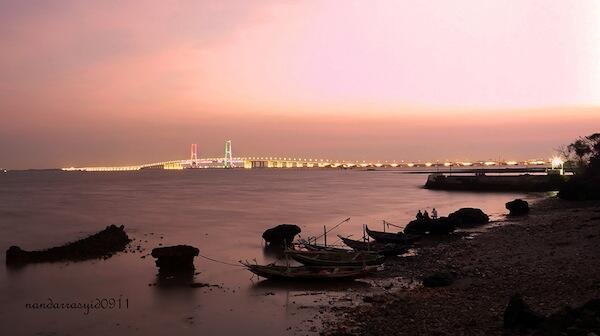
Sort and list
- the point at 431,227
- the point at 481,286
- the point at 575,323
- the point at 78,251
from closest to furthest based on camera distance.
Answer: the point at 575,323
the point at 481,286
the point at 78,251
the point at 431,227

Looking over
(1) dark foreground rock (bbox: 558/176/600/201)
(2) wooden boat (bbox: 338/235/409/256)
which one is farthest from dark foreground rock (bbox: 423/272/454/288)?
(1) dark foreground rock (bbox: 558/176/600/201)

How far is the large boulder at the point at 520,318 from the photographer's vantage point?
10773 millimetres

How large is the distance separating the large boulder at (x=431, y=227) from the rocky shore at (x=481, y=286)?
15.4 ft

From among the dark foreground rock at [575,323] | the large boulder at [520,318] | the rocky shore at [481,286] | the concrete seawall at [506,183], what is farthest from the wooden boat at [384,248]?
the concrete seawall at [506,183]

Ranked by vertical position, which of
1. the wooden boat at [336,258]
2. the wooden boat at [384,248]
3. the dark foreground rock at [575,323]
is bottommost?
the wooden boat at [384,248]

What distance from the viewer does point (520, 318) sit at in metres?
10.9

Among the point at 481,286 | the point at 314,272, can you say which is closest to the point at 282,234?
the point at 314,272

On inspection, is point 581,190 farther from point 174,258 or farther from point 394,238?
point 174,258

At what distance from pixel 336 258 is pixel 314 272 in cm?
232

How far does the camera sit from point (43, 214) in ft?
183

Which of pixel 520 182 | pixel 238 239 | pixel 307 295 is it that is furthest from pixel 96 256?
pixel 520 182

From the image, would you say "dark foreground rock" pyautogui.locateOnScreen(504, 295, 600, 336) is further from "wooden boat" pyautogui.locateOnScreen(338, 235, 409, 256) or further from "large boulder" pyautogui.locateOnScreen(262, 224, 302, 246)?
"large boulder" pyautogui.locateOnScreen(262, 224, 302, 246)

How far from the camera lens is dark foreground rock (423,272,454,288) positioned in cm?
1642

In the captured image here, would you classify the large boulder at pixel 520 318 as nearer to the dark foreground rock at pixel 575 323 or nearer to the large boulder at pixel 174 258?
the dark foreground rock at pixel 575 323
